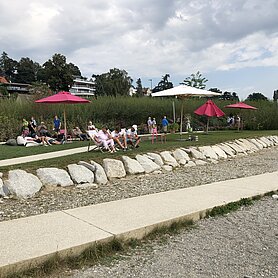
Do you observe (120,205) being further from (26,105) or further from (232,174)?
(26,105)

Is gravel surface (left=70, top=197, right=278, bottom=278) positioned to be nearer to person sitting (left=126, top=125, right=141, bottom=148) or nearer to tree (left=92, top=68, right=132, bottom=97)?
person sitting (left=126, top=125, right=141, bottom=148)

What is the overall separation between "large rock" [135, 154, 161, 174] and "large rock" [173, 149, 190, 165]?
1.25 m

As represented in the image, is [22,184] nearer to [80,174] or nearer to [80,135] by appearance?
[80,174]

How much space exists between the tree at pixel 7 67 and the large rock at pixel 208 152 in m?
104

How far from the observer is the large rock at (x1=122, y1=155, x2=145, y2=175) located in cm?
884

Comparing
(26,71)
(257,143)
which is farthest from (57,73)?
(26,71)

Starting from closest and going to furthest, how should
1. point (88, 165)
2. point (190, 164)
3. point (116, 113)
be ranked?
point (88, 165) < point (190, 164) < point (116, 113)

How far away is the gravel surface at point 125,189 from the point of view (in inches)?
224

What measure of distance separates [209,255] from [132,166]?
17.2 feet

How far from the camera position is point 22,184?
6.52 m

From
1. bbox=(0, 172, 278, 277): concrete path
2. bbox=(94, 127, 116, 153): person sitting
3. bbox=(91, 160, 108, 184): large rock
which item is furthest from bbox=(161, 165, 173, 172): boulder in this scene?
bbox=(0, 172, 278, 277): concrete path

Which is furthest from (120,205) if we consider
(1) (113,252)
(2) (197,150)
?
(2) (197,150)

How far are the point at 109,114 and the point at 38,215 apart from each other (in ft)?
58.5

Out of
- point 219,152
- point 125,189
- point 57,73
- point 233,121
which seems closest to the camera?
point 125,189
